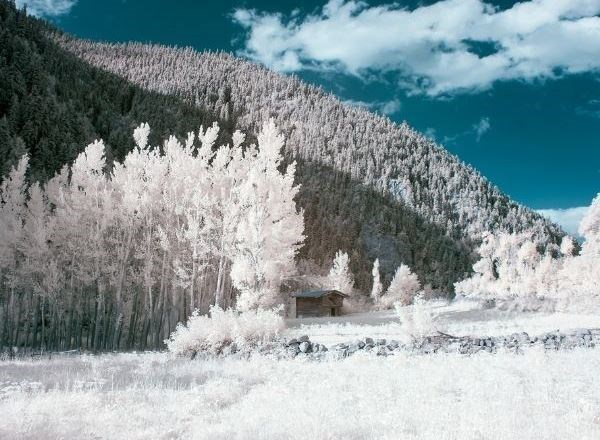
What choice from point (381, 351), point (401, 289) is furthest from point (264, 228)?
point (401, 289)

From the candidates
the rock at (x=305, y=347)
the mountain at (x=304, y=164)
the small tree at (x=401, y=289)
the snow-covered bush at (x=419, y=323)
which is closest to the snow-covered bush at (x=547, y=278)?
the small tree at (x=401, y=289)

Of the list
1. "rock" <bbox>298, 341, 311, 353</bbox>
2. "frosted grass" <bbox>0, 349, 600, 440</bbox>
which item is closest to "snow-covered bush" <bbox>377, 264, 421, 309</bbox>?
"rock" <bbox>298, 341, 311, 353</bbox>

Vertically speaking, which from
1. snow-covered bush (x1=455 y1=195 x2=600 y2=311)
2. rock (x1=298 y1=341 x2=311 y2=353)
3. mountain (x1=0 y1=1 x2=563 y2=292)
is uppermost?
mountain (x1=0 y1=1 x2=563 y2=292)

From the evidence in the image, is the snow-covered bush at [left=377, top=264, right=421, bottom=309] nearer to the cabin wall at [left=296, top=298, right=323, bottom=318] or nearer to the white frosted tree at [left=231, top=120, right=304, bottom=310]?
the cabin wall at [left=296, top=298, right=323, bottom=318]

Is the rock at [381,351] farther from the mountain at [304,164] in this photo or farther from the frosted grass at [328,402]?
the mountain at [304,164]

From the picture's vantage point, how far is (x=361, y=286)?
108188 mm

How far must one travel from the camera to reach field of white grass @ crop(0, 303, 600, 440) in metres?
7.05

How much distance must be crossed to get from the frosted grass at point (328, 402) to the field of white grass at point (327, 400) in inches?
1.0

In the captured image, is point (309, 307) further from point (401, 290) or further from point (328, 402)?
point (328, 402)

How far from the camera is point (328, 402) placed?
356 inches

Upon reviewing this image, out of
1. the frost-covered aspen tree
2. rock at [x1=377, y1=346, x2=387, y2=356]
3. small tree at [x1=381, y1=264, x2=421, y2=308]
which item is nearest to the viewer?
rock at [x1=377, y1=346, x2=387, y2=356]

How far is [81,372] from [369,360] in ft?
27.8

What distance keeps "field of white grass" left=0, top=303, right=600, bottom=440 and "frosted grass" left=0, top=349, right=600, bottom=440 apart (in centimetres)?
3

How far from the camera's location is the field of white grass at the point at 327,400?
705cm
